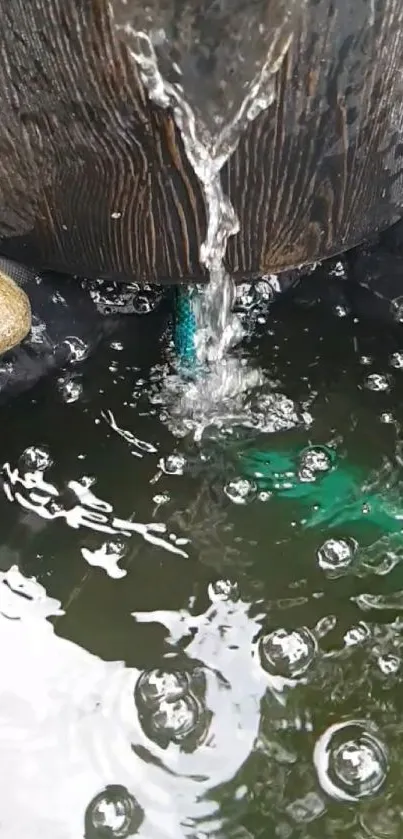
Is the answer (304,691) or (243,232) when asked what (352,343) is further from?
(304,691)

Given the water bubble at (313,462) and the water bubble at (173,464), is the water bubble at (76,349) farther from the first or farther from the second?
the water bubble at (313,462)

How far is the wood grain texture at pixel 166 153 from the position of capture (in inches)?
51.1

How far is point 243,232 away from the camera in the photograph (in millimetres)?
1531

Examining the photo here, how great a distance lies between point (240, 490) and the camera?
5.25 ft

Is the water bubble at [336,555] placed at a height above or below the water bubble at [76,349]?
below

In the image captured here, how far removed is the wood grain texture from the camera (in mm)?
1297

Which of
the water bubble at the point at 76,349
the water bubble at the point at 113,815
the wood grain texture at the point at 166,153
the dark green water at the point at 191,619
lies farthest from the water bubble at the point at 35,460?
the water bubble at the point at 113,815

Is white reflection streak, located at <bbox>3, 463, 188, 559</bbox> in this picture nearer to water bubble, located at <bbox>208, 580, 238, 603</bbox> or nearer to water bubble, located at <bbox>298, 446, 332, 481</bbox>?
water bubble, located at <bbox>208, 580, 238, 603</bbox>

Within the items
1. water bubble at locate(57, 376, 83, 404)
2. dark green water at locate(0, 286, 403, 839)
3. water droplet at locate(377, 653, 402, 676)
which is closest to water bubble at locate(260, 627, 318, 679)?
dark green water at locate(0, 286, 403, 839)

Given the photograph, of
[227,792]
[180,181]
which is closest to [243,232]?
[180,181]

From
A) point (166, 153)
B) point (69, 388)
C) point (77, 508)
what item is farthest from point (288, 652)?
point (166, 153)

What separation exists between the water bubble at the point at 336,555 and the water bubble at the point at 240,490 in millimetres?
173

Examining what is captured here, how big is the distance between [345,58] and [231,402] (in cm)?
71

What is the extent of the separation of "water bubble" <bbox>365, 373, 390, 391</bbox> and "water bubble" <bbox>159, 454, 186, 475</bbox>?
44 centimetres
